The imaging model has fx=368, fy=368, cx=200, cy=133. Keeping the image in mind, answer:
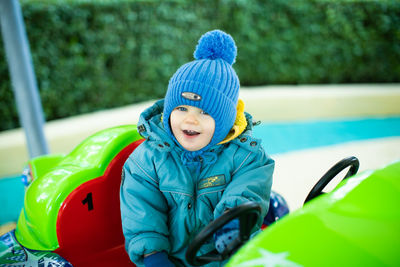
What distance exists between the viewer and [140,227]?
1341 millimetres

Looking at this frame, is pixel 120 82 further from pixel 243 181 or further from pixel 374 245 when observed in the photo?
pixel 374 245

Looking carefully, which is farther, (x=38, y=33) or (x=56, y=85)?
(x=56, y=85)

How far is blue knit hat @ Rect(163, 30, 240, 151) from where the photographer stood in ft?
4.23

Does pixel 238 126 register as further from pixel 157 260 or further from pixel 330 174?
pixel 157 260

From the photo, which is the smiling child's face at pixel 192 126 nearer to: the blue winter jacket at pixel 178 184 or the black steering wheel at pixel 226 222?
the blue winter jacket at pixel 178 184

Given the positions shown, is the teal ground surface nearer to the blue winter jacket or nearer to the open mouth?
the blue winter jacket

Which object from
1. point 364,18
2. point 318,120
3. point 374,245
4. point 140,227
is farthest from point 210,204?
point 364,18

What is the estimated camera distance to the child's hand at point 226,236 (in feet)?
3.97

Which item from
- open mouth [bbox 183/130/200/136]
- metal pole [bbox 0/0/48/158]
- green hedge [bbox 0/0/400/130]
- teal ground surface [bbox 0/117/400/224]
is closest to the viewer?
open mouth [bbox 183/130/200/136]

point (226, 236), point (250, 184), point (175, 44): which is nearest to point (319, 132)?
point (175, 44)

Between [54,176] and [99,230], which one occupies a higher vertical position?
[54,176]

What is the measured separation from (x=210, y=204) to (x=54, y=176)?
65cm

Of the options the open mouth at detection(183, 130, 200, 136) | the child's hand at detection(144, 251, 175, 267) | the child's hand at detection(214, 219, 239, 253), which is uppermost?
the open mouth at detection(183, 130, 200, 136)

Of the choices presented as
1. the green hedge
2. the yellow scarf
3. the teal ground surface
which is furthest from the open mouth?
the green hedge
